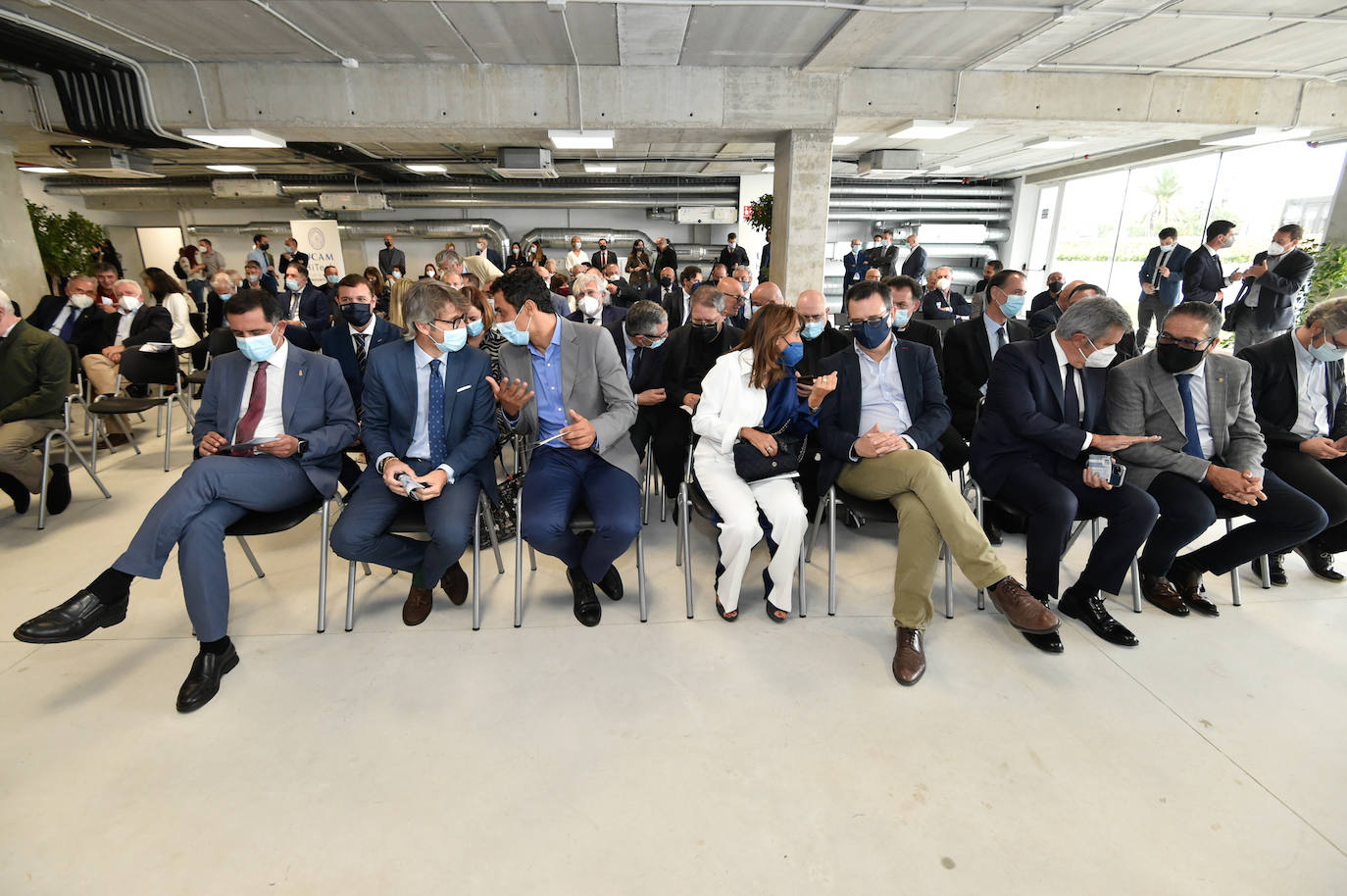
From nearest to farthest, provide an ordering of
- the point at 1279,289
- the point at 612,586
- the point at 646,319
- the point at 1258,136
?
the point at 612,586 < the point at 646,319 < the point at 1279,289 < the point at 1258,136

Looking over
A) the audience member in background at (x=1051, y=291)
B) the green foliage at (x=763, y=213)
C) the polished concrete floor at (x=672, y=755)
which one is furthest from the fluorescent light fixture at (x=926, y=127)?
the polished concrete floor at (x=672, y=755)

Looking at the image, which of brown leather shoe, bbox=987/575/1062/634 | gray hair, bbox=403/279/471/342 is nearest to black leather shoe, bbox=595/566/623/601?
gray hair, bbox=403/279/471/342

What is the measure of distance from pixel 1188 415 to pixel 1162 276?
6737 mm

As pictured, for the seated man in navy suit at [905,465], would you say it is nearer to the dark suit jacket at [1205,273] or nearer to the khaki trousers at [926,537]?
the khaki trousers at [926,537]

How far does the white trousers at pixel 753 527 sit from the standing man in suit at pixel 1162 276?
283 inches

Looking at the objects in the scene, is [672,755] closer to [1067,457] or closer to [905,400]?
[905,400]

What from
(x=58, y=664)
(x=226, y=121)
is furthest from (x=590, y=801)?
A: (x=226, y=121)

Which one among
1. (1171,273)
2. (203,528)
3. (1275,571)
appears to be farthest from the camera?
(1171,273)

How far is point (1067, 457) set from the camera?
2.80 meters

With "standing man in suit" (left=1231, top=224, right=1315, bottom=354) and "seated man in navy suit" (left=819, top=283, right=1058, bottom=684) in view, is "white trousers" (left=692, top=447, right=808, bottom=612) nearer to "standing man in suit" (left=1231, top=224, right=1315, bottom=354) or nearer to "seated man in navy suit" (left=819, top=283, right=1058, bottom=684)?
"seated man in navy suit" (left=819, top=283, right=1058, bottom=684)

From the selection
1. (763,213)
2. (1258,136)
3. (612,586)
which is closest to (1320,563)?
(612,586)

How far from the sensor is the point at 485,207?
47.7ft

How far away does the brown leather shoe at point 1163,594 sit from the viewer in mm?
2819

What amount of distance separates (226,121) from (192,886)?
778 cm
